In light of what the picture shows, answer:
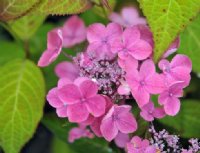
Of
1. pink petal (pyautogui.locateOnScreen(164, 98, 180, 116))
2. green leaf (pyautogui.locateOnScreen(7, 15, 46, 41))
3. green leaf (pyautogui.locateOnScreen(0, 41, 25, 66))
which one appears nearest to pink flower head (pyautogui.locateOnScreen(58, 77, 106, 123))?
pink petal (pyautogui.locateOnScreen(164, 98, 180, 116))

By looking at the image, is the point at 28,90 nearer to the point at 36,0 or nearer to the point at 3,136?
the point at 3,136

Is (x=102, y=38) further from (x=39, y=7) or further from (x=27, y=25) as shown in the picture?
(x=27, y=25)

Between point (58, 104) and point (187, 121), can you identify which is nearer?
point (58, 104)

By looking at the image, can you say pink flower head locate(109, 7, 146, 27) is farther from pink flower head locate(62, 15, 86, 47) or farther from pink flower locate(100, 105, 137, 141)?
pink flower locate(100, 105, 137, 141)

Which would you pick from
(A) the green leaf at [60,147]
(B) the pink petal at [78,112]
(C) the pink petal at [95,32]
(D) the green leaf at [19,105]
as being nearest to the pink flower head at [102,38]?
(C) the pink petal at [95,32]

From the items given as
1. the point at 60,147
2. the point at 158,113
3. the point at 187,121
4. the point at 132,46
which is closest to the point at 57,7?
the point at 132,46

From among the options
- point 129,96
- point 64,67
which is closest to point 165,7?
point 129,96

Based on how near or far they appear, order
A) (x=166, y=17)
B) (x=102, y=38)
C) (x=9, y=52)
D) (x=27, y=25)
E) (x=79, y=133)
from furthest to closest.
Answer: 1. (x=9, y=52)
2. (x=27, y=25)
3. (x=79, y=133)
4. (x=102, y=38)
5. (x=166, y=17)
